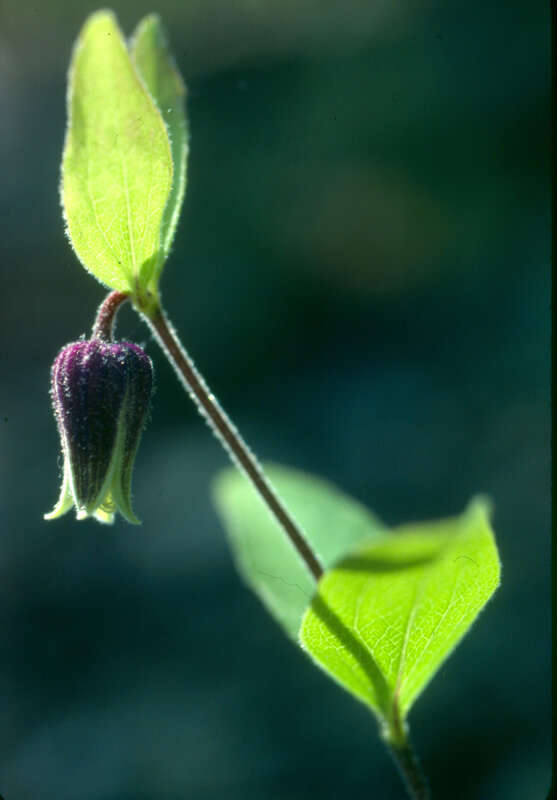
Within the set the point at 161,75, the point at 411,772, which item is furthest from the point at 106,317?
the point at 411,772

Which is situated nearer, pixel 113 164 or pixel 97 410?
pixel 113 164

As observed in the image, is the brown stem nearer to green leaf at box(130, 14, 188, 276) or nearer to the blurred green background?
green leaf at box(130, 14, 188, 276)

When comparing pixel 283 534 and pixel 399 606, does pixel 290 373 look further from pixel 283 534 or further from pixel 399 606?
pixel 399 606

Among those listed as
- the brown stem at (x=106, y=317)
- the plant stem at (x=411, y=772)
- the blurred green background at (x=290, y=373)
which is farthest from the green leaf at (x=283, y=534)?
the blurred green background at (x=290, y=373)

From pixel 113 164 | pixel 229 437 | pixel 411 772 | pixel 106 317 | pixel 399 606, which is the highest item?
pixel 113 164

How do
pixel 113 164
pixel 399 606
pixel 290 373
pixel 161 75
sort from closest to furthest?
pixel 399 606
pixel 113 164
pixel 161 75
pixel 290 373

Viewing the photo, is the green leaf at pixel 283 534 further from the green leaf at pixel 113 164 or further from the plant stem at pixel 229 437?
the green leaf at pixel 113 164
